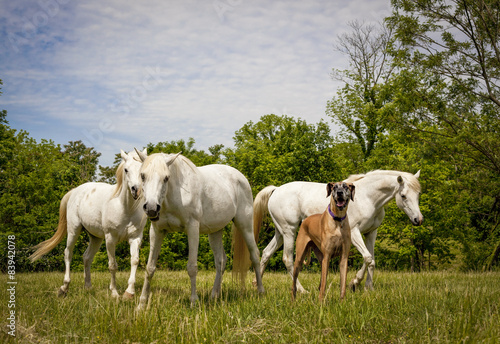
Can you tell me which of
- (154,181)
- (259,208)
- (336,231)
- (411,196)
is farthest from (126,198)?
(411,196)

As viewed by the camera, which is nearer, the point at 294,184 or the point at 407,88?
the point at 294,184

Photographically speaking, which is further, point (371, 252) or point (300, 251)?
point (371, 252)

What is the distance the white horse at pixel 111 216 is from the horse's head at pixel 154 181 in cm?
120

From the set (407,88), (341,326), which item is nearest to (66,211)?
(341,326)

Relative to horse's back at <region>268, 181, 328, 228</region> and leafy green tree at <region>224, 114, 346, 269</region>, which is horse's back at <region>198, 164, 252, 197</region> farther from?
leafy green tree at <region>224, 114, 346, 269</region>

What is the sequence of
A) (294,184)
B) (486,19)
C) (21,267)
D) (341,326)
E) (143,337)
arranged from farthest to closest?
(21,267)
(486,19)
(294,184)
(341,326)
(143,337)

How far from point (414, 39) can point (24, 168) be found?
49.9ft

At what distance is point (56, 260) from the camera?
13898 millimetres

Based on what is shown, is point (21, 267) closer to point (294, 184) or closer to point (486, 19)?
point (294, 184)

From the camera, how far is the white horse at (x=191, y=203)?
4.89m

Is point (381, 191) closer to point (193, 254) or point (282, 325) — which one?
point (193, 254)

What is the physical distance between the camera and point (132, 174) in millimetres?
6176

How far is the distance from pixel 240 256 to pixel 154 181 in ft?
10.6

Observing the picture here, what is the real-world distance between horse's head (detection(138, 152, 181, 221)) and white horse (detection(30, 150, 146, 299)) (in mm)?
1203
